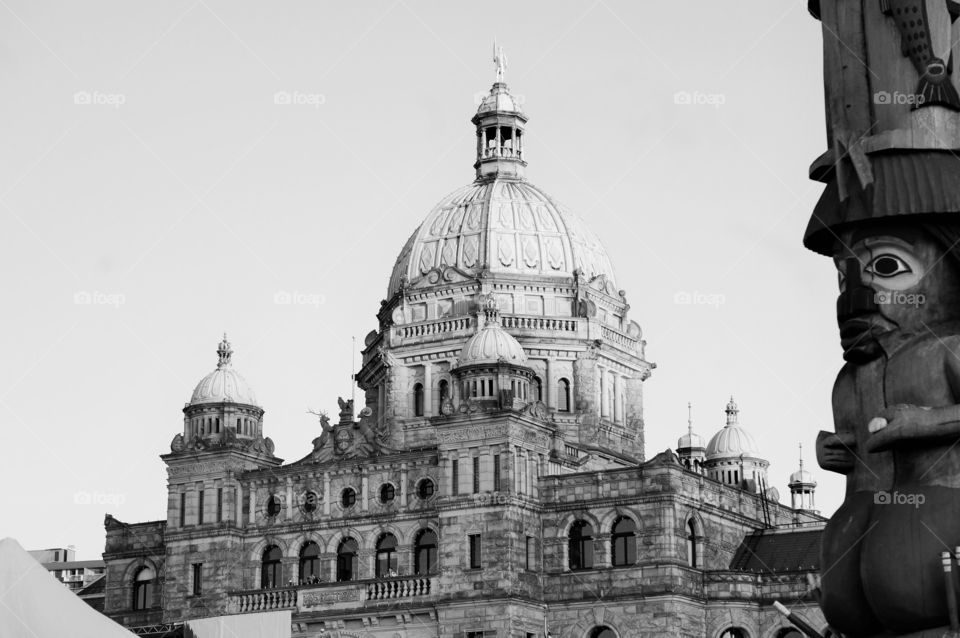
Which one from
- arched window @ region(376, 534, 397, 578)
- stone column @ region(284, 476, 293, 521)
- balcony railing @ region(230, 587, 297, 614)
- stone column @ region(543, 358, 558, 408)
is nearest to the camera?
balcony railing @ region(230, 587, 297, 614)

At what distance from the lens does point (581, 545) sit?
A: 240 ft

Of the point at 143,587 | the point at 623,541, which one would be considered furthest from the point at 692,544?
the point at 143,587

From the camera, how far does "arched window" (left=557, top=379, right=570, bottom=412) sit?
83.9m

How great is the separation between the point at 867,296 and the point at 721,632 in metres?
51.2

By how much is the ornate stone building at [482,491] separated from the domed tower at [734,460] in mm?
324

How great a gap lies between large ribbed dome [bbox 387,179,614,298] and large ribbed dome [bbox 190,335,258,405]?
10.2 metres

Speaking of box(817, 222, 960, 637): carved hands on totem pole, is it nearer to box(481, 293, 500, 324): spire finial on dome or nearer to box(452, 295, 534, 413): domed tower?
box(452, 295, 534, 413): domed tower

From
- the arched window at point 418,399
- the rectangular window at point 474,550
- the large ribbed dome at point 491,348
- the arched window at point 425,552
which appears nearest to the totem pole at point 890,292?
the rectangular window at point 474,550

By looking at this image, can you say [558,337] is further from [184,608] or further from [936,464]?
[936,464]

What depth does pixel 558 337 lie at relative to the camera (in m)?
84.5

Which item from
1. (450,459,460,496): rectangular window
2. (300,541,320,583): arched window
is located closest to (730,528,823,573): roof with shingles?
(450,459,460,496): rectangular window

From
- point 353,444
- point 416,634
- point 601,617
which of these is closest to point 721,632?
point 601,617

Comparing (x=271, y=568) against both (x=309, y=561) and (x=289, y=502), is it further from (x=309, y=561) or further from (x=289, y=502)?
(x=289, y=502)

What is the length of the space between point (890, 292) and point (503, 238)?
64.9 meters
